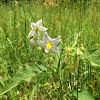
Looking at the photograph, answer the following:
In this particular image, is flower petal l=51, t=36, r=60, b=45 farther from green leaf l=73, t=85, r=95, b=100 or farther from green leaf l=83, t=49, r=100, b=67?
green leaf l=73, t=85, r=95, b=100

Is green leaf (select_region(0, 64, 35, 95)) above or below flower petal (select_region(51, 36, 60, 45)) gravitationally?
below

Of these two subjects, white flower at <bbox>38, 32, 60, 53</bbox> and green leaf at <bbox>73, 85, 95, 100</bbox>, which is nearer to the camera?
green leaf at <bbox>73, 85, 95, 100</bbox>

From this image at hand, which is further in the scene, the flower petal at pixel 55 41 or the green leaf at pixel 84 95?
the flower petal at pixel 55 41

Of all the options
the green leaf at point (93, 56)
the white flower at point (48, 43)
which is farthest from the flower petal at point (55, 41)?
the green leaf at point (93, 56)

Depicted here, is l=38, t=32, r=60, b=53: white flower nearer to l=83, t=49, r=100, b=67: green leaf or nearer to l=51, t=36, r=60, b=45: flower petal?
l=51, t=36, r=60, b=45: flower petal

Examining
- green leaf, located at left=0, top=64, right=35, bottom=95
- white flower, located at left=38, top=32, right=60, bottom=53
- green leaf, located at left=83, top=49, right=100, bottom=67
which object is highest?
white flower, located at left=38, top=32, right=60, bottom=53

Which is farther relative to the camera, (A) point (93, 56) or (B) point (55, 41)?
(B) point (55, 41)

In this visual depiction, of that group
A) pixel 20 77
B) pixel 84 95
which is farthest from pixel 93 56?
pixel 20 77

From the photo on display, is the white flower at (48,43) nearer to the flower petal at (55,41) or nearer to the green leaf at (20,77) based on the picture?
the flower petal at (55,41)

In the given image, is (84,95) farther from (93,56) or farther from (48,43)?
(48,43)

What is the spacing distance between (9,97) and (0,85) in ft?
0.40

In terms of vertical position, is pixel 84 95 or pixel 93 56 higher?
pixel 93 56

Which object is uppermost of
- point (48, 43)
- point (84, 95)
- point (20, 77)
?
point (48, 43)

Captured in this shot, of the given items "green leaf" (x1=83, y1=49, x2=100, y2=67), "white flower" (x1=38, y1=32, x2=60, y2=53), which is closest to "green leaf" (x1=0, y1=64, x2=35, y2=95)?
"white flower" (x1=38, y1=32, x2=60, y2=53)
